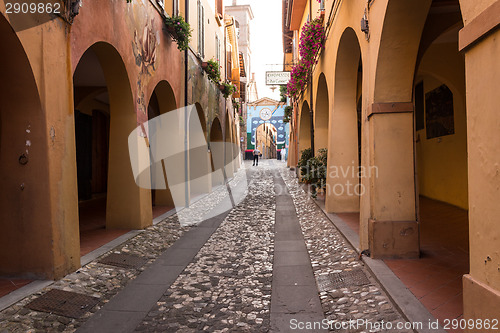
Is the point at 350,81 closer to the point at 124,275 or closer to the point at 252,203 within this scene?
the point at 252,203

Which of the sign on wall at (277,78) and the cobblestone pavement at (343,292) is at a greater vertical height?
the sign on wall at (277,78)

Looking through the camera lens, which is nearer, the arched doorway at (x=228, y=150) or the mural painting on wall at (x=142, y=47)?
the mural painting on wall at (x=142, y=47)

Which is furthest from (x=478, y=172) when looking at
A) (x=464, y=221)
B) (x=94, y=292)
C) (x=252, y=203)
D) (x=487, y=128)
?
(x=252, y=203)

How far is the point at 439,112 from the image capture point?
878 centimetres

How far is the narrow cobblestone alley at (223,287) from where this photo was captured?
317 centimetres

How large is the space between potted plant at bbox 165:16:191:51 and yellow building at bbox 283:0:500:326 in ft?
11.5

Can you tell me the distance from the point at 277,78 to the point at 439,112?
817 centimetres

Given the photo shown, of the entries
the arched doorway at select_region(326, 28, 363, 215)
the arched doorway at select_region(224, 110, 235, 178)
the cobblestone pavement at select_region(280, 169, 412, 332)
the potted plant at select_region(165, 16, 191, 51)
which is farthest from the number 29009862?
the arched doorway at select_region(224, 110, 235, 178)

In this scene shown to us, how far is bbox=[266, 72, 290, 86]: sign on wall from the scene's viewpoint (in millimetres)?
15422

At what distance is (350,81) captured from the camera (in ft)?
24.2

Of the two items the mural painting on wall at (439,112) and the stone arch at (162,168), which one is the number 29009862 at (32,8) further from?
the mural painting on wall at (439,112)

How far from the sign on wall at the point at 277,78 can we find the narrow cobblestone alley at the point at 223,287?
10.0 meters

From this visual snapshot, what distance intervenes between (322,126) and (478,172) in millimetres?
8482

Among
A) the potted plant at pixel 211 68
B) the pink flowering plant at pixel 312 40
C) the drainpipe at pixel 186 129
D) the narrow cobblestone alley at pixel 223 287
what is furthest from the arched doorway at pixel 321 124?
the narrow cobblestone alley at pixel 223 287
